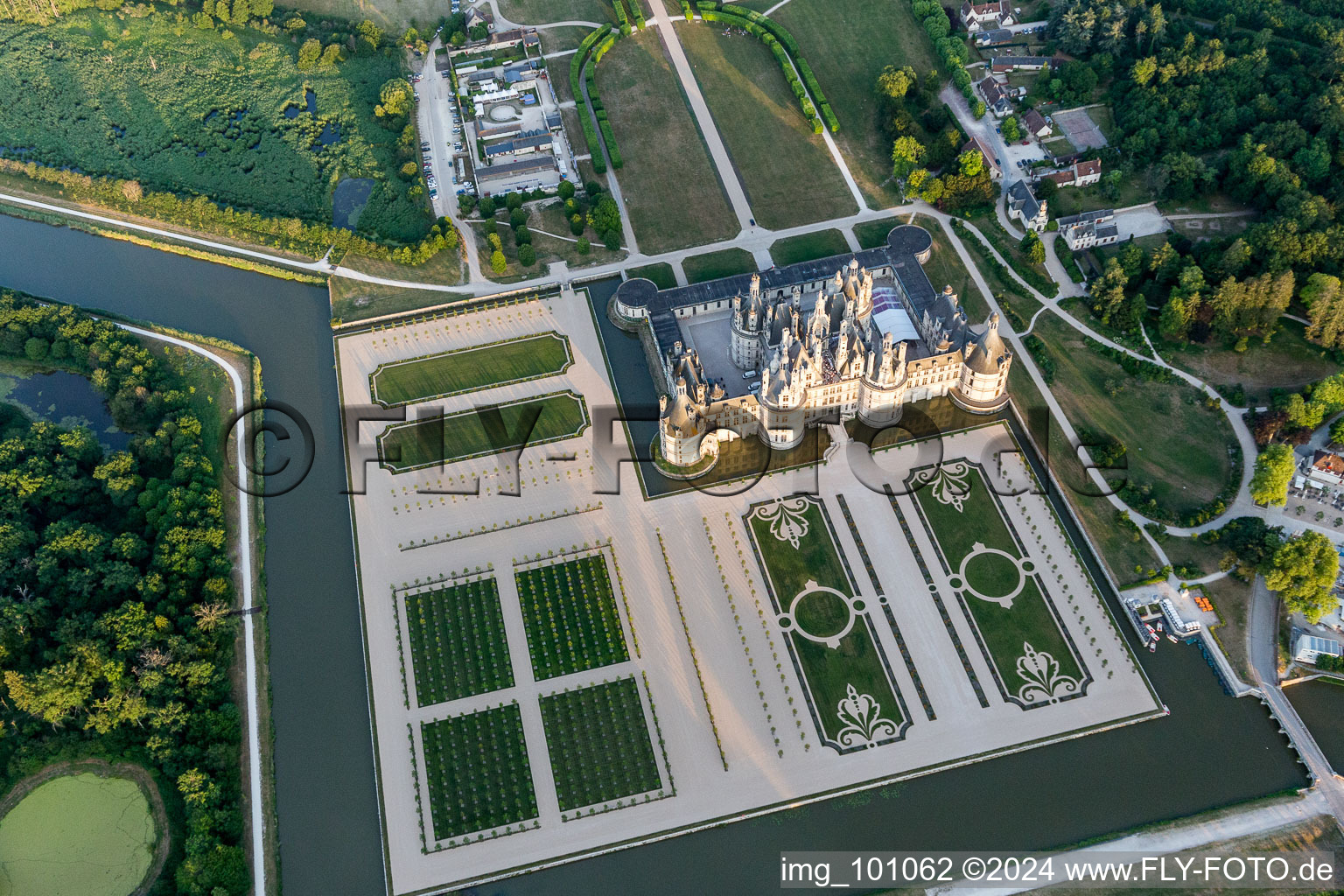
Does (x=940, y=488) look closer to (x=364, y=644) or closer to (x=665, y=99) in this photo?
(x=364, y=644)

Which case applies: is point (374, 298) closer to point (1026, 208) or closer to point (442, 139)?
point (442, 139)

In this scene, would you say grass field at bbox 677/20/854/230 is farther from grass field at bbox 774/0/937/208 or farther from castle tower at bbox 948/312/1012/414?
castle tower at bbox 948/312/1012/414

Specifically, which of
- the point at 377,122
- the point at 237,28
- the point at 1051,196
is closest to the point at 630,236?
the point at 377,122

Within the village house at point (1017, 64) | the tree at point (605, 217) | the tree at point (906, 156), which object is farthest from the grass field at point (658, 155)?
the village house at point (1017, 64)

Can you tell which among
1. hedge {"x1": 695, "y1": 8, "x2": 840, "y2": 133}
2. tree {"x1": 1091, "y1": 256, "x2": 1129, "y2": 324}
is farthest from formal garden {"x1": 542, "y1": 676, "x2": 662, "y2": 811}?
hedge {"x1": 695, "y1": 8, "x2": 840, "y2": 133}

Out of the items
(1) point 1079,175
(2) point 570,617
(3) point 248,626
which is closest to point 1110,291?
(1) point 1079,175

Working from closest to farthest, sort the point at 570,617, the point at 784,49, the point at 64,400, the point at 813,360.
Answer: the point at 570,617 < the point at 813,360 < the point at 64,400 < the point at 784,49
